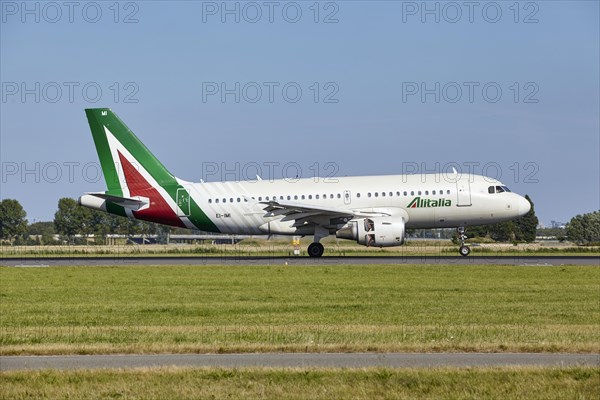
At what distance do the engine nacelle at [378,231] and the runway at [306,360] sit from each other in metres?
31.9

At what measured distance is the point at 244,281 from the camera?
36.4 metres

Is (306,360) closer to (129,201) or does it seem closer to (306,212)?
(306,212)

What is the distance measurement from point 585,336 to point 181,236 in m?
99.6

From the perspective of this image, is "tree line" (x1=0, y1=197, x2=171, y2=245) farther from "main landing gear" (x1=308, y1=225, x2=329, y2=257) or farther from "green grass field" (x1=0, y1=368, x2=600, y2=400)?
"green grass field" (x1=0, y1=368, x2=600, y2=400)

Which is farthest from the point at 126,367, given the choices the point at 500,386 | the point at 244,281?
the point at 244,281

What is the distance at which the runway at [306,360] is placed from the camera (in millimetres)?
15844

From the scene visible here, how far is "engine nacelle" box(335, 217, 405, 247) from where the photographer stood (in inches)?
1929

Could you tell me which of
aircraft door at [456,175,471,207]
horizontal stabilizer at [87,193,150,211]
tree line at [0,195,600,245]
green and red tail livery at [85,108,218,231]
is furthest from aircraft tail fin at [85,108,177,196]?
tree line at [0,195,600,245]

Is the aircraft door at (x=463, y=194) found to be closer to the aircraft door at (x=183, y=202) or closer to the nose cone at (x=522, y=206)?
the nose cone at (x=522, y=206)

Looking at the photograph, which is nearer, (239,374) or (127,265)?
(239,374)

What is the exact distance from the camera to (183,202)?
53.2m

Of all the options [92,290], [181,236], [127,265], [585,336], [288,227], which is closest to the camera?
[585,336]

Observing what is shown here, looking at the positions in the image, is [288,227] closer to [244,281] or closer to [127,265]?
[127,265]

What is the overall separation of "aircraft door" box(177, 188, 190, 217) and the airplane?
0.17 feet
